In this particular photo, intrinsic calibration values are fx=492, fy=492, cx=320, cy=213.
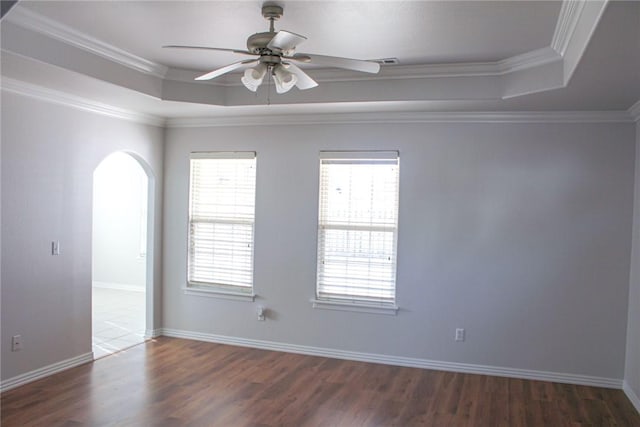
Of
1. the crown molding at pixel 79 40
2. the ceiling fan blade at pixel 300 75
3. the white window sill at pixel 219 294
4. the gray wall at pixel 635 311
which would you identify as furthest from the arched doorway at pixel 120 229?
the gray wall at pixel 635 311

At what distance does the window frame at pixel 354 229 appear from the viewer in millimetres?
4859

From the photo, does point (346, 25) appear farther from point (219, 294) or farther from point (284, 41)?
point (219, 294)

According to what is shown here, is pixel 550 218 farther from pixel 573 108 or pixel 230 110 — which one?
pixel 230 110

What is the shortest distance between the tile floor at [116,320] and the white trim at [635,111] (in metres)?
5.24

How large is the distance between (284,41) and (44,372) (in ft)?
11.7

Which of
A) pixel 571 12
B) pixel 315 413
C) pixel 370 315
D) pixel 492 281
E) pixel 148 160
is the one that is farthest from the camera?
pixel 148 160

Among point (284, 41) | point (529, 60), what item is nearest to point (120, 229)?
point (284, 41)

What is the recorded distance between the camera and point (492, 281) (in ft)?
15.1

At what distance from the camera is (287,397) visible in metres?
4.01

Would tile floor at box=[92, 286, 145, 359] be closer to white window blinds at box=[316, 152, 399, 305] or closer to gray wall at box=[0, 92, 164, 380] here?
gray wall at box=[0, 92, 164, 380]

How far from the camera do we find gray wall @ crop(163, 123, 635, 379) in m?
4.37

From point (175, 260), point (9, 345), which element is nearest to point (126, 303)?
point (175, 260)

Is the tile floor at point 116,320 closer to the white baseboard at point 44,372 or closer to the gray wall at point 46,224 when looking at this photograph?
the white baseboard at point 44,372

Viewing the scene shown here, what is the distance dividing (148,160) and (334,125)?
6.86ft
